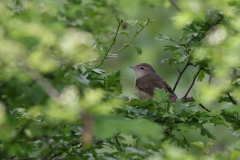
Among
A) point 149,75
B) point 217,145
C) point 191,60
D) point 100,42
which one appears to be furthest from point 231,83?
point 217,145

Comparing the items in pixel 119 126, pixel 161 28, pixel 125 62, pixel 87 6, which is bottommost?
pixel 119 126

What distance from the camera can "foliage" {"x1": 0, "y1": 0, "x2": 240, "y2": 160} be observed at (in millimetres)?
1295

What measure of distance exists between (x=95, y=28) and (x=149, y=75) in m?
4.19

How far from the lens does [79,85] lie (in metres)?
1.96

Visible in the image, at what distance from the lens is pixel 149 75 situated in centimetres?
589

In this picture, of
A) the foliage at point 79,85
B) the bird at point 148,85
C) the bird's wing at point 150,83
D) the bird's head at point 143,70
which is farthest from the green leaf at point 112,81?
the bird's head at point 143,70

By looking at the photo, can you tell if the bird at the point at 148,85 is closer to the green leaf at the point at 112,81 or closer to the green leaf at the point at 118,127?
the green leaf at the point at 112,81

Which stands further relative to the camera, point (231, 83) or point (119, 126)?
point (231, 83)

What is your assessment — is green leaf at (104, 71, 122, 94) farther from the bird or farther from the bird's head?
the bird's head

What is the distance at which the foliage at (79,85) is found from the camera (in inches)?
51.0

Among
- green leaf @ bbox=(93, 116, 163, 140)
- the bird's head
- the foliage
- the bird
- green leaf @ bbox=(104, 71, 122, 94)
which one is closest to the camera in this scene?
green leaf @ bbox=(93, 116, 163, 140)

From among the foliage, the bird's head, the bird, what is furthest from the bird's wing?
the foliage

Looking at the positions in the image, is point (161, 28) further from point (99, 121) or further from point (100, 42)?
point (99, 121)

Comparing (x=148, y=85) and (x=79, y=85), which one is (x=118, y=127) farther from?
(x=148, y=85)
